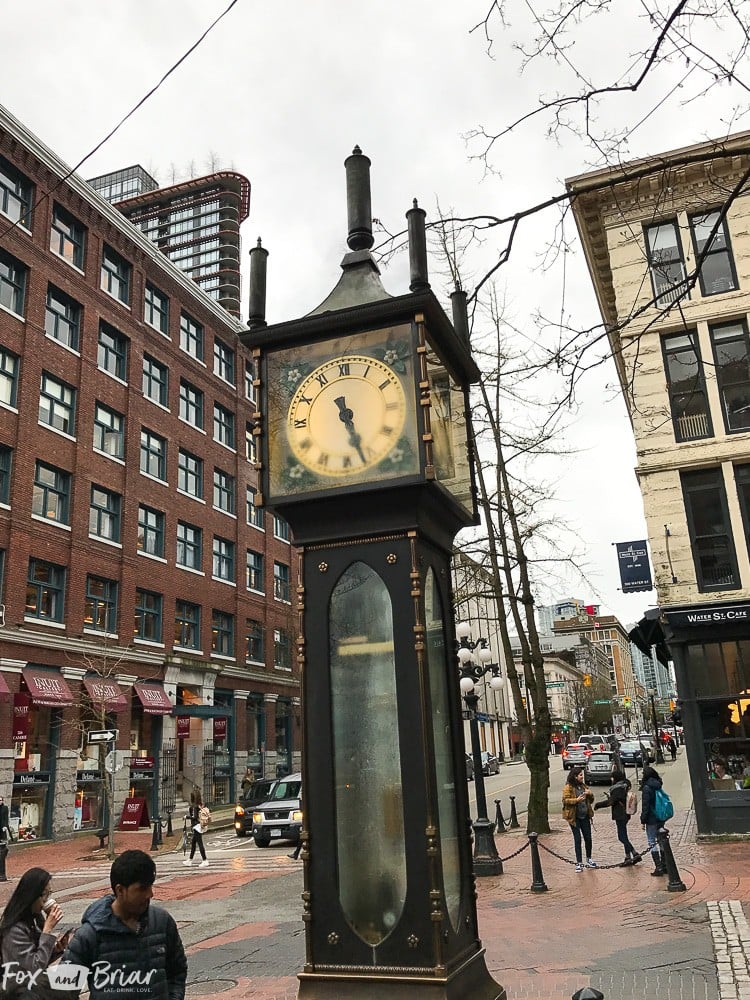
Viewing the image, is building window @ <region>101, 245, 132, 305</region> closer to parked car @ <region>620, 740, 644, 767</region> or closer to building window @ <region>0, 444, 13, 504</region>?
building window @ <region>0, 444, 13, 504</region>

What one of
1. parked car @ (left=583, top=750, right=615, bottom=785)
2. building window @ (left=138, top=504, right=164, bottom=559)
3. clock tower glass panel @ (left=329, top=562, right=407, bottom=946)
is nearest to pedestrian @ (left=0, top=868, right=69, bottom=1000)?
clock tower glass panel @ (left=329, top=562, right=407, bottom=946)

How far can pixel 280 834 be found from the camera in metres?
21.3

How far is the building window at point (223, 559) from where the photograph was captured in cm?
3834

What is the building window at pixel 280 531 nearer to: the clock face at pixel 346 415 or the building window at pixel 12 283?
the building window at pixel 12 283

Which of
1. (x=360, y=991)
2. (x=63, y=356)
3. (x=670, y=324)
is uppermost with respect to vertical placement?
(x=63, y=356)

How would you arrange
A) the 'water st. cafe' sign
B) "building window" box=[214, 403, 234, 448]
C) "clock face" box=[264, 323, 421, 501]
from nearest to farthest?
"clock face" box=[264, 323, 421, 501], the 'water st. cafe' sign, "building window" box=[214, 403, 234, 448]

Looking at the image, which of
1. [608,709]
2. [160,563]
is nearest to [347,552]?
[160,563]

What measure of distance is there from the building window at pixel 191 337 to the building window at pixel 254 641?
12.7 metres

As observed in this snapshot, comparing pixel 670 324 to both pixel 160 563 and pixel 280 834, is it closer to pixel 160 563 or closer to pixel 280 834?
pixel 280 834

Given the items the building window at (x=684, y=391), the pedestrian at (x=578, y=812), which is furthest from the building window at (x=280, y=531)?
the pedestrian at (x=578, y=812)

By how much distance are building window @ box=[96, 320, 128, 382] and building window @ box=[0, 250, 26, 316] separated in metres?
4.21

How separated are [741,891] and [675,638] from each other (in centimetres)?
821

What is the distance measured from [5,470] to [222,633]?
1480 centimetres

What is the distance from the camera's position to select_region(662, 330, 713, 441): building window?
2056 centimetres
